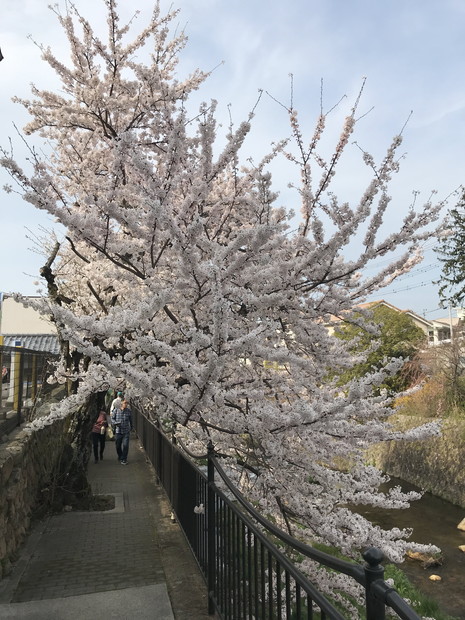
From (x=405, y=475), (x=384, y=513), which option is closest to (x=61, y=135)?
(x=384, y=513)

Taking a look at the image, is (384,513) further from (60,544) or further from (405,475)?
(60,544)

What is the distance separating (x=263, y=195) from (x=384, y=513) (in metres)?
13.2

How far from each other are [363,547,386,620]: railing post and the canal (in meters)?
8.51

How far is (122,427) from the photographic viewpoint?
38.4ft

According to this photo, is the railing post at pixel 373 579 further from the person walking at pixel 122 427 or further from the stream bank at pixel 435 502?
the person walking at pixel 122 427

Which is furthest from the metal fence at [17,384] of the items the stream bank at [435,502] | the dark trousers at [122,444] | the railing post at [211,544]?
the stream bank at [435,502]

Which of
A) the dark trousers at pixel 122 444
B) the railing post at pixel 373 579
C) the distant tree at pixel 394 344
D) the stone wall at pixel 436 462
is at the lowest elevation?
the stone wall at pixel 436 462

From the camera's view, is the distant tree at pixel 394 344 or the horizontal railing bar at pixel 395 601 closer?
the horizontal railing bar at pixel 395 601

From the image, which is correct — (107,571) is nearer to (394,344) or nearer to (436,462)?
(436,462)

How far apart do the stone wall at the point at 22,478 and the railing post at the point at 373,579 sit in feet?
14.4

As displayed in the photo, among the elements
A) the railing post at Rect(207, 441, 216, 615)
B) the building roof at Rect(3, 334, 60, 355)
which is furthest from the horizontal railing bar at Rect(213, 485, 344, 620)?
the building roof at Rect(3, 334, 60, 355)

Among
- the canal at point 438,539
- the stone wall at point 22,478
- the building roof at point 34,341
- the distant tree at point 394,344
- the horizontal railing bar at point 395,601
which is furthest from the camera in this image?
the building roof at point 34,341

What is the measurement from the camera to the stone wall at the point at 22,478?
5.06m

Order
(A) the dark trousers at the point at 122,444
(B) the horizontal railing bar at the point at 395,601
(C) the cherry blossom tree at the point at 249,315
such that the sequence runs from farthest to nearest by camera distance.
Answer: (A) the dark trousers at the point at 122,444 < (C) the cherry blossom tree at the point at 249,315 < (B) the horizontal railing bar at the point at 395,601
